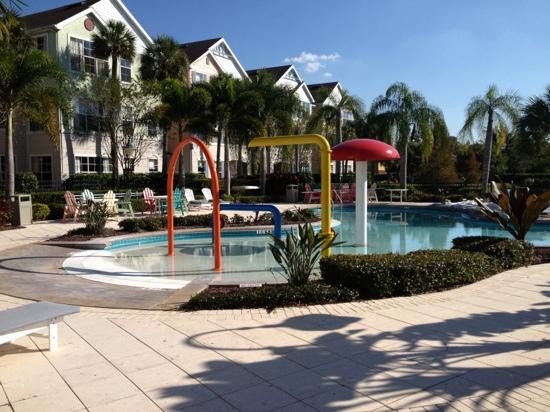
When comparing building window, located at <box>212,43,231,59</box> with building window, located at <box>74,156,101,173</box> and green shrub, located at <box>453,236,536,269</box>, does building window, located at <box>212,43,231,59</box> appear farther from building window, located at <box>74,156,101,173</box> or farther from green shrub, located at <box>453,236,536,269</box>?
green shrub, located at <box>453,236,536,269</box>

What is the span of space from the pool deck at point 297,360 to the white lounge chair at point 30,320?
0.82ft

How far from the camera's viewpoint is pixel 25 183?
2366 cm

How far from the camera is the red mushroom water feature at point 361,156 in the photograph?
1163 centimetres

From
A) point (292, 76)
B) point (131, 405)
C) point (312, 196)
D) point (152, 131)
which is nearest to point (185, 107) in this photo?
point (152, 131)

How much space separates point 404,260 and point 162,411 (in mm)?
4554

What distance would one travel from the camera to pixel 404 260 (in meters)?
7.12

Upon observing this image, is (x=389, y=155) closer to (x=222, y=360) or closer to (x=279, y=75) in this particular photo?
(x=222, y=360)

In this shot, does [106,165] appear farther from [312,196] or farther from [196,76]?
[312,196]

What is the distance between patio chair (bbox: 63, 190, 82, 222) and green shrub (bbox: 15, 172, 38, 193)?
7148 mm

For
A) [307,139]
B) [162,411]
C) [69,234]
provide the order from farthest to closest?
[69,234] < [307,139] < [162,411]

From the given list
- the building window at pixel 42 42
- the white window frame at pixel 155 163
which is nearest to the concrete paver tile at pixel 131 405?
the building window at pixel 42 42

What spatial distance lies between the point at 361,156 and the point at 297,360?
7.86 metres

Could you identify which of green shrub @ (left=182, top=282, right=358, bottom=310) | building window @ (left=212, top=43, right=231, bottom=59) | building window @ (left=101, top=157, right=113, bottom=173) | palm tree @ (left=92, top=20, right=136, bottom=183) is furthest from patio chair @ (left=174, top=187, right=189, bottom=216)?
building window @ (left=212, top=43, right=231, bottom=59)

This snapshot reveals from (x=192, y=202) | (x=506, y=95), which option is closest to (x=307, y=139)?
(x=192, y=202)
